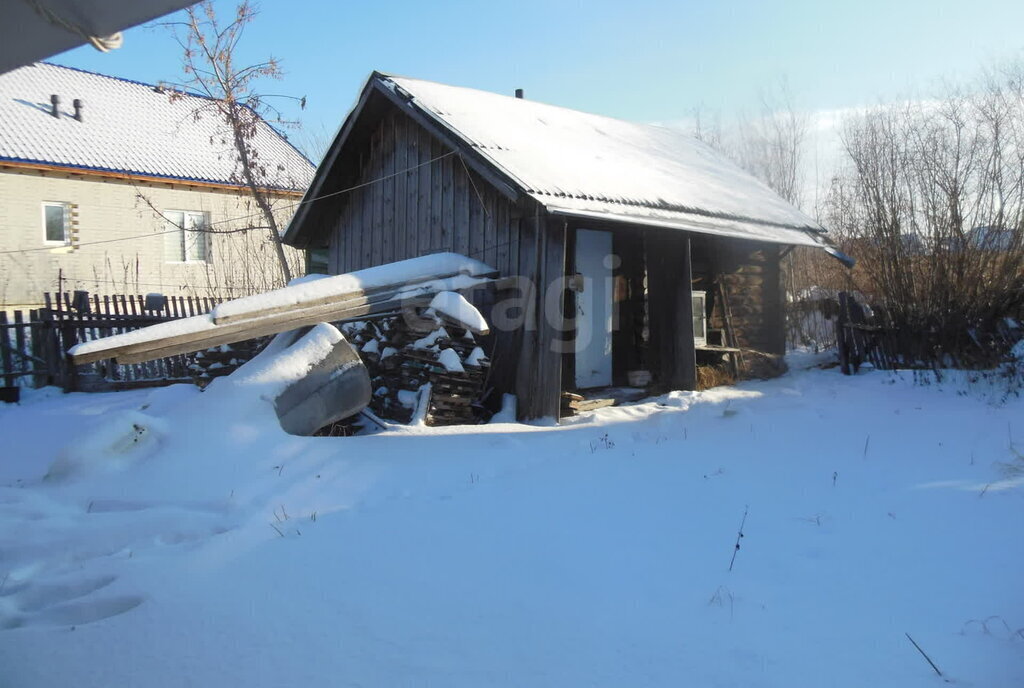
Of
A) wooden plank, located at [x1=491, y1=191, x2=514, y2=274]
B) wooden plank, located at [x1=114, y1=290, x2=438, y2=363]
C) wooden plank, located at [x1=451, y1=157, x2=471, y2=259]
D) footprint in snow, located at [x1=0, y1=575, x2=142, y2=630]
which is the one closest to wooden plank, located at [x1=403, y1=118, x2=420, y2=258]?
wooden plank, located at [x1=451, y1=157, x2=471, y2=259]

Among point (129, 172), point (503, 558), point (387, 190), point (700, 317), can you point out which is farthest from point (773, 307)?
point (129, 172)

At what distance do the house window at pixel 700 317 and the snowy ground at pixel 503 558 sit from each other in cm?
561

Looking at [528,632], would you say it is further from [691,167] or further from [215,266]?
[215,266]

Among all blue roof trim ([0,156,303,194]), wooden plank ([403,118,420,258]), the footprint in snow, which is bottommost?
the footprint in snow

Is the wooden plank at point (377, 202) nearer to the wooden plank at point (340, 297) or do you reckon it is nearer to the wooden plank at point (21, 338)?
the wooden plank at point (340, 297)

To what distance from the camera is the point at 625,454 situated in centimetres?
592

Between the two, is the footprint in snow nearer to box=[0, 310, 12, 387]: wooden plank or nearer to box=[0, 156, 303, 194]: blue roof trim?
box=[0, 310, 12, 387]: wooden plank

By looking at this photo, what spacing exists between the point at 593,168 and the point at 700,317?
3.67 meters

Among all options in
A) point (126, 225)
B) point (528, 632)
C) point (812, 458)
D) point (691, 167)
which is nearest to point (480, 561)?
point (528, 632)

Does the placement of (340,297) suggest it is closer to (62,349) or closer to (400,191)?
(400,191)

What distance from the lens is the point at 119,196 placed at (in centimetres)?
1900

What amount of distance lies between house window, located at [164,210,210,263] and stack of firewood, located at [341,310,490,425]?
13851 millimetres

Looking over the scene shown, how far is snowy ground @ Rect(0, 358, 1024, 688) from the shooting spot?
264 cm

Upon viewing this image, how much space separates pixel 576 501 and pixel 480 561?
1.19 meters
